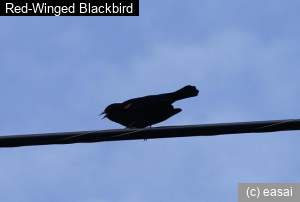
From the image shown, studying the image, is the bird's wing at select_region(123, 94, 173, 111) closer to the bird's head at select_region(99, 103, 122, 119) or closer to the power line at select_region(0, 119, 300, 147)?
the bird's head at select_region(99, 103, 122, 119)

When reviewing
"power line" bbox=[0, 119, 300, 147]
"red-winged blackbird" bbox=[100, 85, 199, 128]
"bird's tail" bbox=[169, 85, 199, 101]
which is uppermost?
"bird's tail" bbox=[169, 85, 199, 101]

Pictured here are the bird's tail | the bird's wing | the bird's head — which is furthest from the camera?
the bird's head

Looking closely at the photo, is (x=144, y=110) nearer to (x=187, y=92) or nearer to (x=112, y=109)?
(x=112, y=109)

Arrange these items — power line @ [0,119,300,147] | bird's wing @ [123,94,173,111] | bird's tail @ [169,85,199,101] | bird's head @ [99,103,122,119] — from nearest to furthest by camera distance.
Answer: power line @ [0,119,300,147]
bird's tail @ [169,85,199,101]
bird's wing @ [123,94,173,111]
bird's head @ [99,103,122,119]

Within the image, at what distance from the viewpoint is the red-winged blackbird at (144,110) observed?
8.99 meters

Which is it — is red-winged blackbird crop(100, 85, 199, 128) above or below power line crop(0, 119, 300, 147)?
above

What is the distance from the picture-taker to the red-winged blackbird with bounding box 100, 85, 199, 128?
8.99 m

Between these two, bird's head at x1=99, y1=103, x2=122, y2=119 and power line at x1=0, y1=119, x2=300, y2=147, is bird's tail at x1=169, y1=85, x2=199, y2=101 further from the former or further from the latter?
power line at x1=0, y1=119, x2=300, y2=147

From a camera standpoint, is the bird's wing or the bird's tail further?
the bird's wing

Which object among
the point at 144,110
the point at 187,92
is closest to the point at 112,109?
the point at 144,110

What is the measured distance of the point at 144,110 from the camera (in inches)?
361

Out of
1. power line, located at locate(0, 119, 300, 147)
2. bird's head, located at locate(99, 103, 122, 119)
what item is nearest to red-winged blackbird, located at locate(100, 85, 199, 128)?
bird's head, located at locate(99, 103, 122, 119)

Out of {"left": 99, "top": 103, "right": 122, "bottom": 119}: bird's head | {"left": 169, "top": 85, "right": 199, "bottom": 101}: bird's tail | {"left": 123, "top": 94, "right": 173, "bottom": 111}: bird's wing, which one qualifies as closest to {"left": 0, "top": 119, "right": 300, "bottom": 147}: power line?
{"left": 169, "top": 85, "right": 199, "bottom": 101}: bird's tail

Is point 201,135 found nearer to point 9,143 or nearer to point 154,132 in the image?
point 154,132
